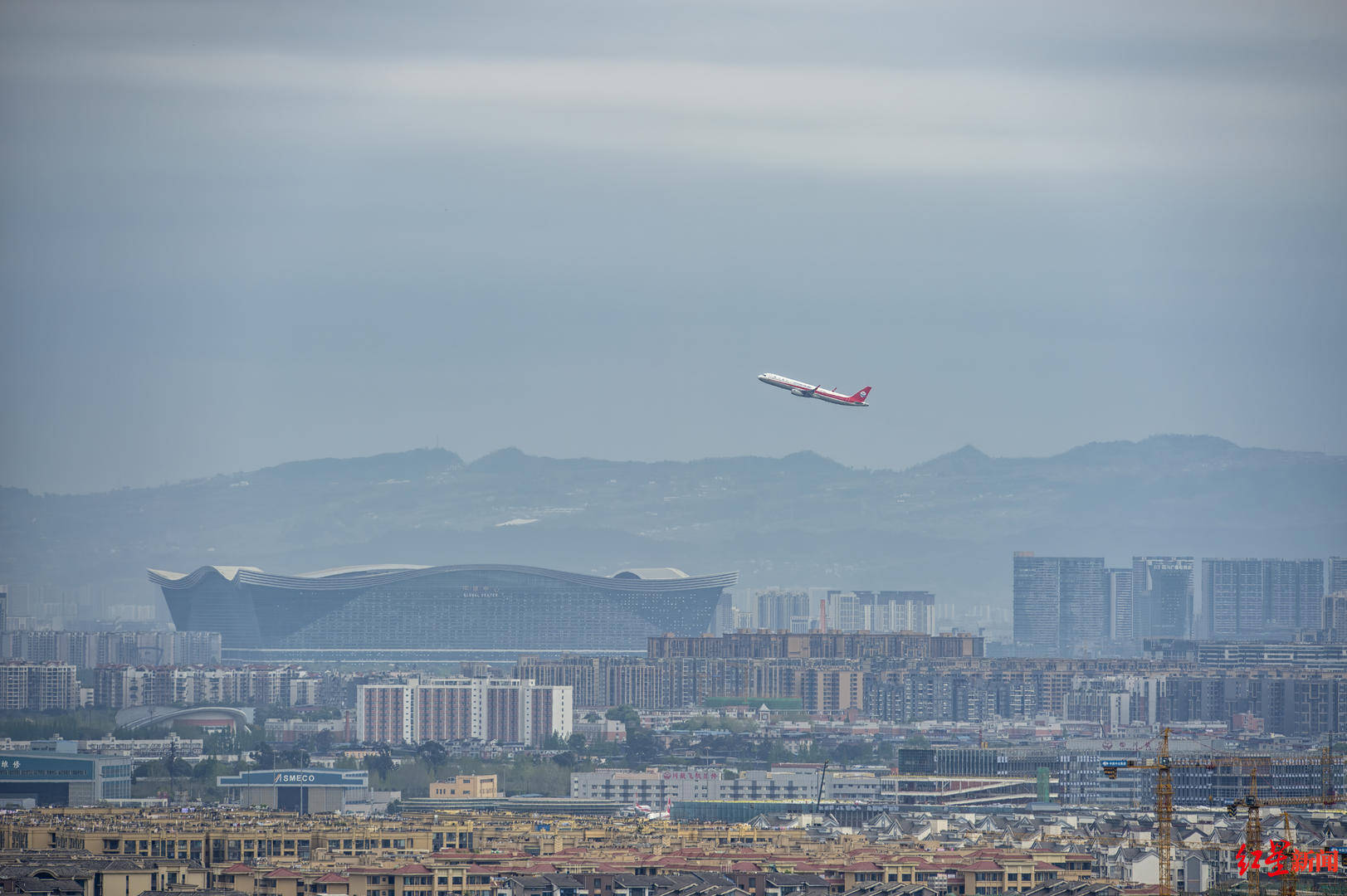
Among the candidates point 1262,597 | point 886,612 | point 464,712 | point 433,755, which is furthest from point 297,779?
point 886,612

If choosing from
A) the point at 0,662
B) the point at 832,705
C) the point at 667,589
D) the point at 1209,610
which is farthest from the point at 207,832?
the point at 1209,610

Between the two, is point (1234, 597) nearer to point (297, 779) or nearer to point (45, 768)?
point (297, 779)

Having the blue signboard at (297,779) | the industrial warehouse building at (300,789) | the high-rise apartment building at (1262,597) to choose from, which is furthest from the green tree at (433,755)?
the high-rise apartment building at (1262,597)

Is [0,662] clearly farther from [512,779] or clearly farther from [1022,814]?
[1022,814]

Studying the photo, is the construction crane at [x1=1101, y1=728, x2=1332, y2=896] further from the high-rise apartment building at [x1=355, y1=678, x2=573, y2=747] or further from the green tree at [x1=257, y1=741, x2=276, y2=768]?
the high-rise apartment building at [x1=355, y1=678, x2=573, y2=747]

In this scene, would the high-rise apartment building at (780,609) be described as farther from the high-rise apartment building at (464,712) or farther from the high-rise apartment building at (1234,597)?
the high-rise apartment building at (464,712)
